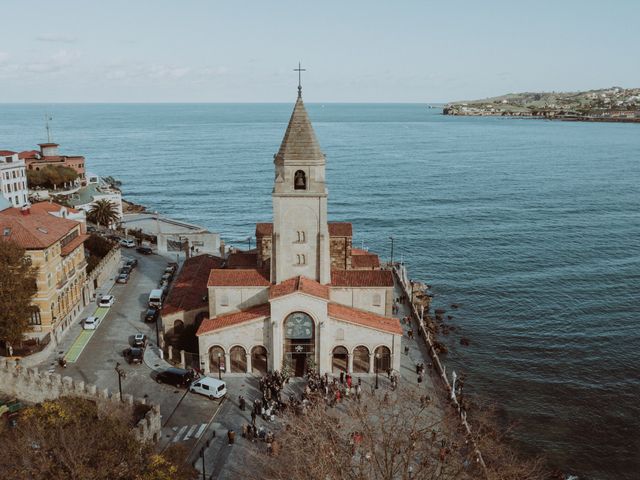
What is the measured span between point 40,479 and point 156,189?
12177cm

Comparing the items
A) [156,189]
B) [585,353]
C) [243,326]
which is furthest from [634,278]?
[156,189]

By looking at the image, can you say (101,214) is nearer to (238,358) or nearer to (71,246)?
(71,246)

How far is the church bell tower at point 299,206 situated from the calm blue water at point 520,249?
55.1 ft

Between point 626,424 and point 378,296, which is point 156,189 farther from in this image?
point 626,424

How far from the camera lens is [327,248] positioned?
147ft

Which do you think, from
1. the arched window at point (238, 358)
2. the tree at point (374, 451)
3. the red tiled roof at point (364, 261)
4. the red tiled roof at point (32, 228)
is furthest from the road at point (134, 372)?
the red tiled roof at point (364, 261)

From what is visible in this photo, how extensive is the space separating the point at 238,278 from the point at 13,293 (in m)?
15.9

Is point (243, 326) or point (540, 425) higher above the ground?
point (243, 326)

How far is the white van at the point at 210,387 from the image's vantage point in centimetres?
3909

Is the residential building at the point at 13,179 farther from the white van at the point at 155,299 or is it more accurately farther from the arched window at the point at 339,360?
the arched window at the point at 339,360

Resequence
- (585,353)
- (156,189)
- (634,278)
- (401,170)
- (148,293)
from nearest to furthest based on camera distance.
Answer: (585,353), (148,293), (634,278), (156,189), (401,170)

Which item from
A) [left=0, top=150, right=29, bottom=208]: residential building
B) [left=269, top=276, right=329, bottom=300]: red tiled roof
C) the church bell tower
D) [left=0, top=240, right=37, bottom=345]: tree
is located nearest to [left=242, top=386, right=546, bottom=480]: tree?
[left=269, top=276, right=329, bottom=300]: red tiled roof

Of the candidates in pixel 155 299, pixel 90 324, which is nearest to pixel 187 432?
pixel 90 324

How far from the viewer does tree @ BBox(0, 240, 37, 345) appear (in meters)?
41.2
